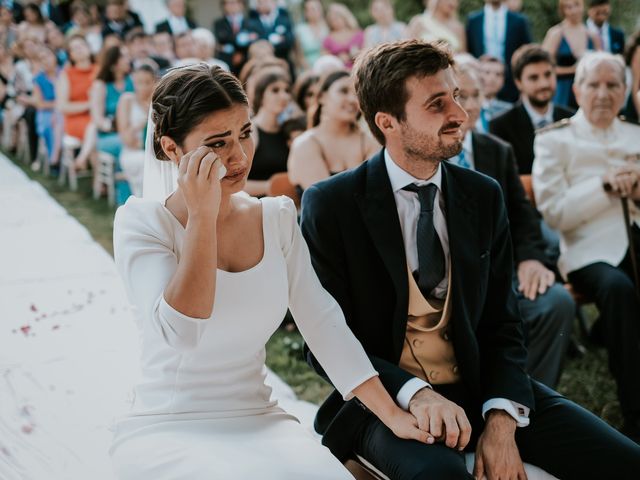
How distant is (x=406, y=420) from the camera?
1.93 m

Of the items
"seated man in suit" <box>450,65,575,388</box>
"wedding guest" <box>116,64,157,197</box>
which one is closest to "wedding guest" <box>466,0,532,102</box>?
"wedding guest" <box>116,64,157,197</box>

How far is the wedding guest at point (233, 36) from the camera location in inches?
371

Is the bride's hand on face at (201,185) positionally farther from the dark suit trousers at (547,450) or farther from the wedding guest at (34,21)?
the wedding guest at (34,21)

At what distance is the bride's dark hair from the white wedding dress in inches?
8.3

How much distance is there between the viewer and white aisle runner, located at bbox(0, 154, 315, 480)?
8.38 feet

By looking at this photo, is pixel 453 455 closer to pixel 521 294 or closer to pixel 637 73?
pixel 521 294

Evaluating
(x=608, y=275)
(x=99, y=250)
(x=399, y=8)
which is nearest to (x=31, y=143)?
(x=99, y=250)

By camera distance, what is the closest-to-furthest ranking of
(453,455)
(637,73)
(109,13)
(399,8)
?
(453,455) < (637,73) < (109,13) < (399,8)

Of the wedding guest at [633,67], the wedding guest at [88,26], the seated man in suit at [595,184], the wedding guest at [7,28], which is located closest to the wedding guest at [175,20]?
the wedding guest at [88,26]

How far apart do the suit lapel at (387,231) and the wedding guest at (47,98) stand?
751cm

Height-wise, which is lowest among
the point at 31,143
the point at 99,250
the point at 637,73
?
the point at 31,143

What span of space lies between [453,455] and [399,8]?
11.5m

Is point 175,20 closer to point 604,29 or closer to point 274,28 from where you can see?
point 274,28

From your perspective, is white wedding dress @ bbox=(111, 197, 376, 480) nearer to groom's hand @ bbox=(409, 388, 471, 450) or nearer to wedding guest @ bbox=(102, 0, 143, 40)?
groom's hand @ bbox=(409, 388, 471, 450)
